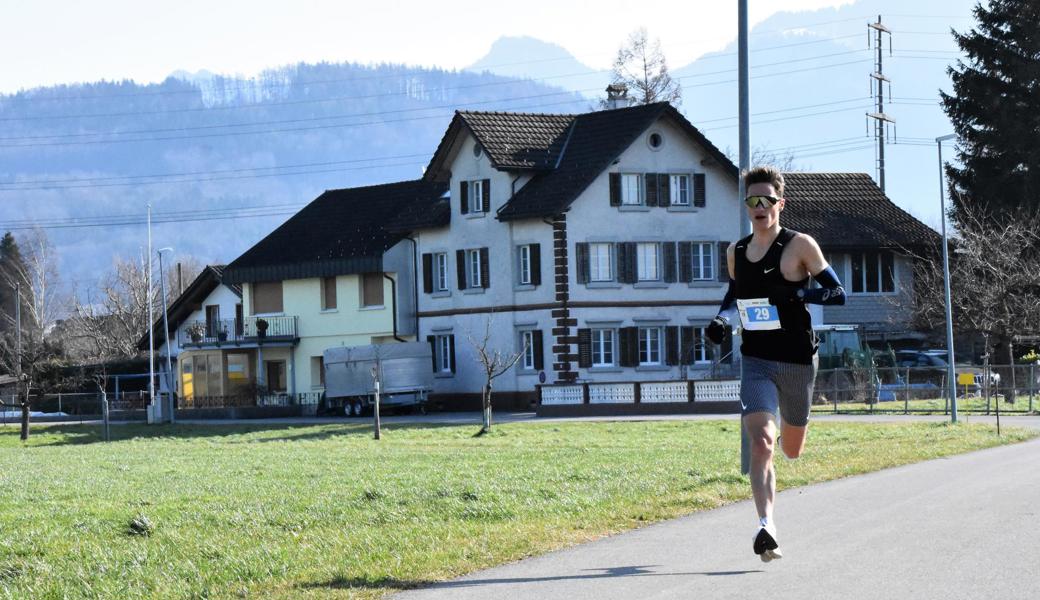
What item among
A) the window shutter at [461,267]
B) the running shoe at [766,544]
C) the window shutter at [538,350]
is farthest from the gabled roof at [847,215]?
the running shoe at [766,544]

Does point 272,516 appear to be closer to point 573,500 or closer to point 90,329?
point 573,500

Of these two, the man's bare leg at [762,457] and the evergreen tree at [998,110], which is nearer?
the man's bare leg at [762,457]

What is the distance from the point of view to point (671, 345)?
191 ft

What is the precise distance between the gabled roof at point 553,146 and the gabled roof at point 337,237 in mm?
4920

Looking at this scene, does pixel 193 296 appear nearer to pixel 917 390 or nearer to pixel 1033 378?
pixel 917 390

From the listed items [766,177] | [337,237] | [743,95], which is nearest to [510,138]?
[337,237]

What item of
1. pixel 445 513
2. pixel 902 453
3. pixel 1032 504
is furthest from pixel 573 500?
pixel 902 453

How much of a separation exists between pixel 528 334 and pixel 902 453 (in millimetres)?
36780

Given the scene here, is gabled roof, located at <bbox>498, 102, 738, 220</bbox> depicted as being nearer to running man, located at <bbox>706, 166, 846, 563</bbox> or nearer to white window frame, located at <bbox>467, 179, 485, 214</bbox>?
white window frame, located at <bbox>467, 179, 485, 214</bbox>

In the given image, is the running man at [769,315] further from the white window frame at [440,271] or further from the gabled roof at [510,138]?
the white window frame at [440,271]

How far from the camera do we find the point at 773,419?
10.4 m

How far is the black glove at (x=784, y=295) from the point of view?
10.3 metres

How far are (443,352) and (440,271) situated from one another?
3015 mm

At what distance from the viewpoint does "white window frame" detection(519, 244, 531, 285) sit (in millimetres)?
57938
